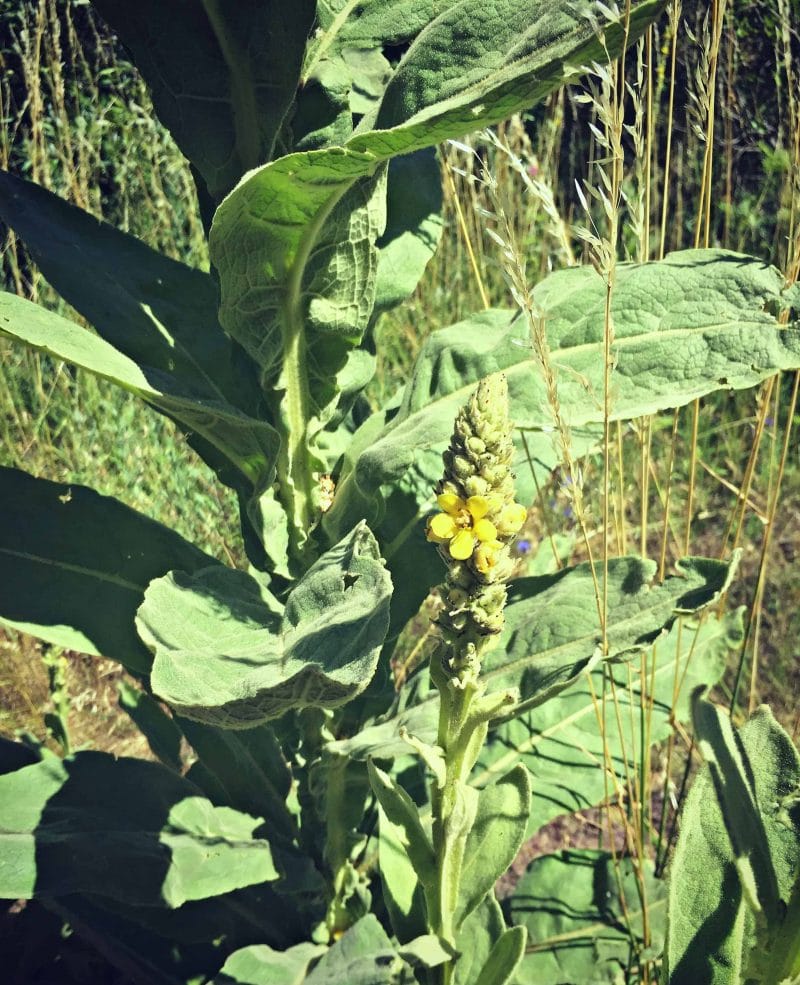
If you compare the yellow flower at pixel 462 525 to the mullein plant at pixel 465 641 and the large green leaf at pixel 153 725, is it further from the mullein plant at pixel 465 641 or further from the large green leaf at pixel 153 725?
the large green leaf at pixel 153 725

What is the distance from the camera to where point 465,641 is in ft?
3.74

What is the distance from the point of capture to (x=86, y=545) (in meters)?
1.54

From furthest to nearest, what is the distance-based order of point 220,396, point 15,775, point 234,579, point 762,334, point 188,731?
point 188,731 → point 15,775 → point 220,396 → point 234,579 → point 762,334

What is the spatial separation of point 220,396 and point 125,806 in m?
0.74

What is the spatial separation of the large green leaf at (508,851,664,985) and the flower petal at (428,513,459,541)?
0.94 meters

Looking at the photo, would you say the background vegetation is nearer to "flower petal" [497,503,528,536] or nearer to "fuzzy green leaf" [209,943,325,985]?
"fuzzy green leaf" [209,943,325,985]

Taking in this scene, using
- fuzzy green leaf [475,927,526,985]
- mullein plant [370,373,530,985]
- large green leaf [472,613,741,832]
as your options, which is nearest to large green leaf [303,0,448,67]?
mullein plant [370,373,530,985]

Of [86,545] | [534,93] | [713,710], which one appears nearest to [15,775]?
[86,545]

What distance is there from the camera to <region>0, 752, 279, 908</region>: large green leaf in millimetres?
1562

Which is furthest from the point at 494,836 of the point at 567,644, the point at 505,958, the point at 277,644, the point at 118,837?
the point at 118,837

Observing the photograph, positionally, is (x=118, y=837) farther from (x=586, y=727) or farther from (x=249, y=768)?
(x=586, y=727)

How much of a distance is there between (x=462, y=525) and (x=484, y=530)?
3 cm

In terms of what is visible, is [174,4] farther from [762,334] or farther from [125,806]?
[125,806]

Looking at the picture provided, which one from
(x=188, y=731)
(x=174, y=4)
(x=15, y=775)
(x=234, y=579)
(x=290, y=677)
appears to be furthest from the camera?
(x=188, y=731)
